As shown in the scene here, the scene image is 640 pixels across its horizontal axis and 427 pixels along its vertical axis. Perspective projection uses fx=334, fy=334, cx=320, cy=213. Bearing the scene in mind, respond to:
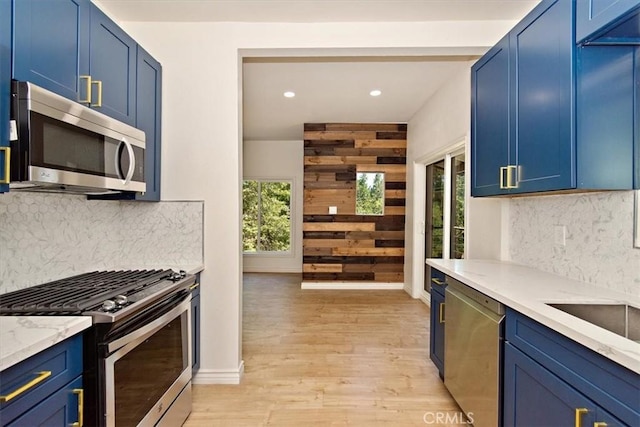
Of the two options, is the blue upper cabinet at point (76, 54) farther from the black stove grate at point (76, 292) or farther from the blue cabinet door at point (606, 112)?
the blue cabinet door at point (606, 112)

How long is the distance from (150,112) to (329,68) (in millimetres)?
1867

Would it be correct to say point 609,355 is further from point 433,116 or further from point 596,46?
point 433,116

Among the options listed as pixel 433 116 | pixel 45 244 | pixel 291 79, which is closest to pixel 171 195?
pixel 45 244

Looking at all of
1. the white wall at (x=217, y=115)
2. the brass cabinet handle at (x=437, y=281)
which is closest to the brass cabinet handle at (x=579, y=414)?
the brass cabinet handle at (x=437, y=281)

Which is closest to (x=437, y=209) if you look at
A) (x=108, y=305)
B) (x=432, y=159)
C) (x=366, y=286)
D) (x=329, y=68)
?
(x=432, y=159)

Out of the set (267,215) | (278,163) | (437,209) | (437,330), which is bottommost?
(437,330)

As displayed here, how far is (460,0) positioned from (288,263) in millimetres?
5669

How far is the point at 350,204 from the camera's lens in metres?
5.64

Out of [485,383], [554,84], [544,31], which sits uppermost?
[544,31]

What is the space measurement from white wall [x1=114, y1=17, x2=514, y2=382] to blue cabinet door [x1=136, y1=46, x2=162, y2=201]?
8 centimetres

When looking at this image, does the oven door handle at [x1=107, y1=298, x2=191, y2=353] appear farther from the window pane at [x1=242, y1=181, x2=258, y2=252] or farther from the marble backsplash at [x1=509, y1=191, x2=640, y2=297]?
the window pane at [x1=242, y1=181, x2=258, y2=252]

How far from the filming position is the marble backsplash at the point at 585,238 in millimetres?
1595

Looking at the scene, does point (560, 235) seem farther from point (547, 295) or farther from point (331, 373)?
point (331, 373)

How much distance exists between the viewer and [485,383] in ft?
5.72
